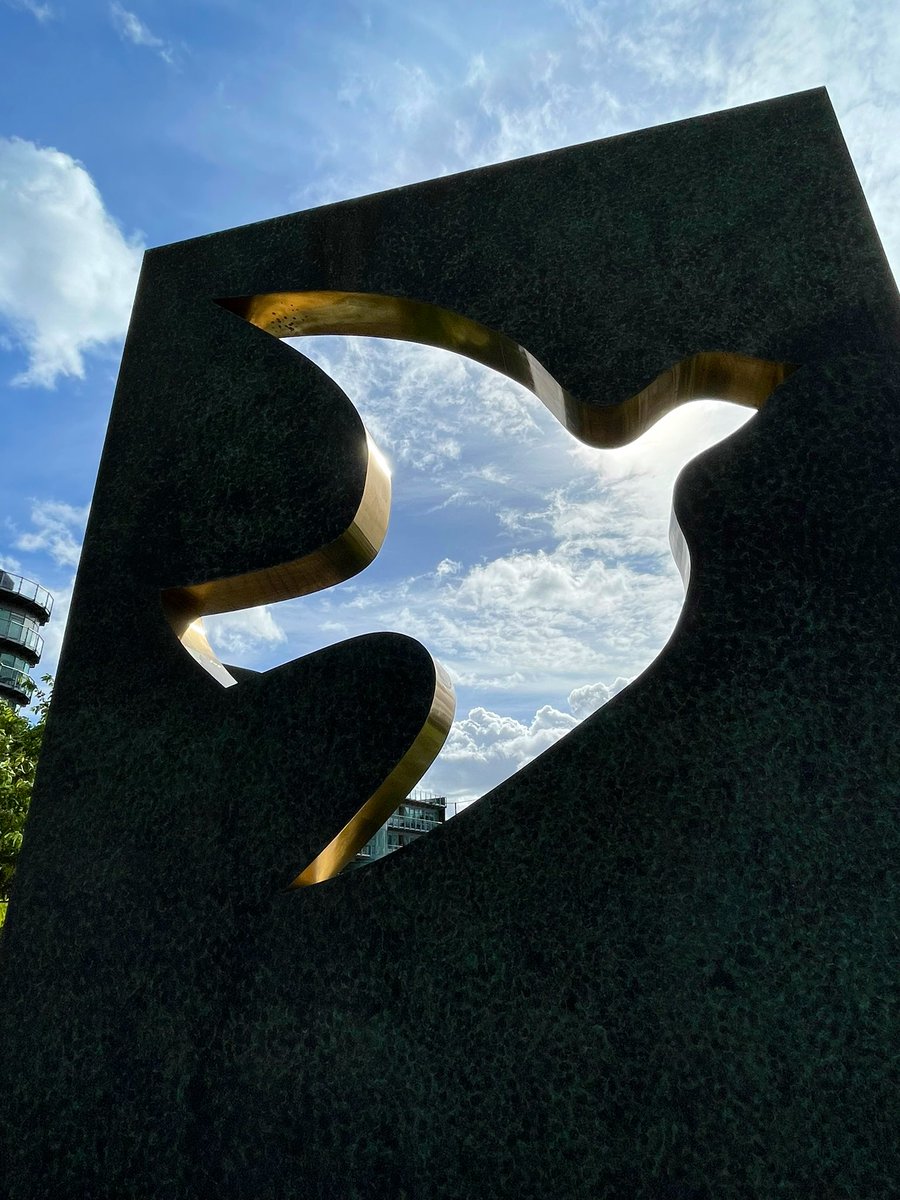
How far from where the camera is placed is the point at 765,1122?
A: 6.75ft

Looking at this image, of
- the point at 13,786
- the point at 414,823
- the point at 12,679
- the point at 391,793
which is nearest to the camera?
the point at 391,793

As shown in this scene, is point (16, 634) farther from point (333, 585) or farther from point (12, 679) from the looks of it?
point (333, 585)

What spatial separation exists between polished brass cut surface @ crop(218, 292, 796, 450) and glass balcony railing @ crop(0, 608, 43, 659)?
134 ft

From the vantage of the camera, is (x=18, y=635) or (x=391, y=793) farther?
(x=18, y=635)

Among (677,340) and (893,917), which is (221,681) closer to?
(677,340)

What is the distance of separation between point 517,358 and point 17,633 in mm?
42219

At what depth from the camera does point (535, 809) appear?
8.23ft

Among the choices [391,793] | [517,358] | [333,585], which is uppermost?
[517,358]

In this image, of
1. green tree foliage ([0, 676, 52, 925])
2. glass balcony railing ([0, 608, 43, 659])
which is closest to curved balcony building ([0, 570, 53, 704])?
glass balcony railing ([0, 608, 43, 659])

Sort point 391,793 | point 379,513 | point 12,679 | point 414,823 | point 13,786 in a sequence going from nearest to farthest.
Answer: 1. point 391,793
2. point 379,513
3. point 13,786
4. point 12,679
5. point 414,823

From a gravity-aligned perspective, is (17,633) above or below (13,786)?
above

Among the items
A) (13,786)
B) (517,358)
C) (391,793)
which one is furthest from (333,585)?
(13,786)

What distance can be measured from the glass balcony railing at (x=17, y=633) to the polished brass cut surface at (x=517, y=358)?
4079 centimetres

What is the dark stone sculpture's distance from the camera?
217 cm
